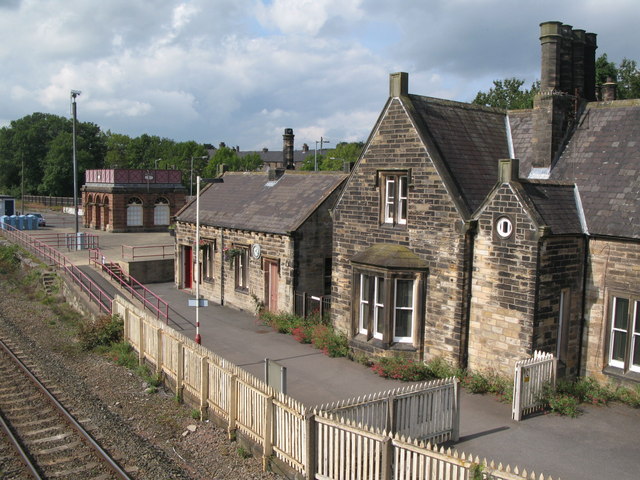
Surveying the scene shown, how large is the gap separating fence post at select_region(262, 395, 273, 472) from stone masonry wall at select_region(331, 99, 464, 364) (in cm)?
603

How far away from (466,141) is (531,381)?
722 centimetres

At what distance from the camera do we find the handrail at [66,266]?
2409 centimetres

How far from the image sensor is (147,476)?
11414 millimetres

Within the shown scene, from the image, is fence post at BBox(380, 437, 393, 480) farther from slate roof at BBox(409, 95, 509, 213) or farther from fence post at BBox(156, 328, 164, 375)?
fence post at BBox(156, 328, 164, 375)

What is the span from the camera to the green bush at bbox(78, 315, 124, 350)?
67.2 ft

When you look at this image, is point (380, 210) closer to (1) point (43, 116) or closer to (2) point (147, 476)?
(2) point (147, 476)

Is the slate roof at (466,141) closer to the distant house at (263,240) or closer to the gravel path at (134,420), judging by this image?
the distant house at (263,240)

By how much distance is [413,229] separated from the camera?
16.5m

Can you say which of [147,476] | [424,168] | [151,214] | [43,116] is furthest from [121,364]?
[43,116]

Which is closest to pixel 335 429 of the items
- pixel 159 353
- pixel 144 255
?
pixel 159 353

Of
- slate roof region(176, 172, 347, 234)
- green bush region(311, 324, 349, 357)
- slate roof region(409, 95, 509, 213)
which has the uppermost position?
slate roof region(409, 95, 509, 213)

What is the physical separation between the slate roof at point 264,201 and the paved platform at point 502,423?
4757mm

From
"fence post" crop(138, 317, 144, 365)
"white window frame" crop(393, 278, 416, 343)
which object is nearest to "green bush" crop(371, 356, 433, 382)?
"white window frame" crop(393, 278, 416, 343)

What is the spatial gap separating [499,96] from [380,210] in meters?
41.4
